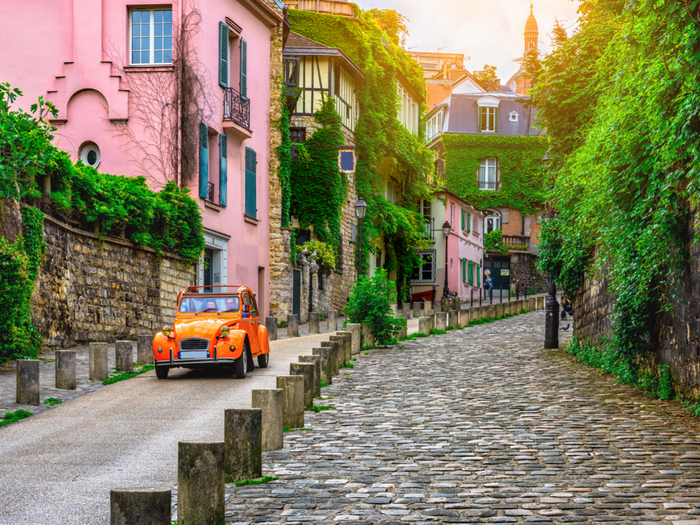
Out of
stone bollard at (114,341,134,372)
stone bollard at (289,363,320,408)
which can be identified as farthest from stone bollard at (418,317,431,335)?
stone bollard at (289,363,320,408)

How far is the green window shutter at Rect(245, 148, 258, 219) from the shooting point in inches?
1094

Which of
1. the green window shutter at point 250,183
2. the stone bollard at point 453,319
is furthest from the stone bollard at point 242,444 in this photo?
the stone bollard at point 453,319

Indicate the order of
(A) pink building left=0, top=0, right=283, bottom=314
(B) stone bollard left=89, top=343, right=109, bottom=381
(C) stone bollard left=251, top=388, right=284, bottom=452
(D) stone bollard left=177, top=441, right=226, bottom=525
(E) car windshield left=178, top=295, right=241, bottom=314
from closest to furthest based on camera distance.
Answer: (D) stone bollard left=177, top=441, right=226, bottom=525, (C) stone bollard left=251, top=388, right=284, bottom=452, (B) stone bollard left=89, top=343, right=109, bottom=381, (E) car windshield left=178, top=295, right=241, bottom=314, (A) pink building left=0, top=0, right=283, bottom=314

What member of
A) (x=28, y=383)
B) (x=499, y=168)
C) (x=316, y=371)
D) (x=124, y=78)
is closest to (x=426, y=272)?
(x=499, y=168)

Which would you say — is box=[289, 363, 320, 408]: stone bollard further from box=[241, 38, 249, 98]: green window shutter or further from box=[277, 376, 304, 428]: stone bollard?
box=[241, 38, 249, 98]: green window shutter

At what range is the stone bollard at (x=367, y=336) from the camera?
20.0m

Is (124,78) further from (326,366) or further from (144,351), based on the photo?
(326,366)

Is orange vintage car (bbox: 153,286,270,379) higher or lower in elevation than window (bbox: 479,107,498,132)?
lower

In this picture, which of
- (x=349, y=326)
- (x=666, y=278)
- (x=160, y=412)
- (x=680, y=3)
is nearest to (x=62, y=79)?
(x=349, y=326)

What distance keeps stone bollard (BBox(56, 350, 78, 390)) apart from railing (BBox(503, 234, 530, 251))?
47843 mm

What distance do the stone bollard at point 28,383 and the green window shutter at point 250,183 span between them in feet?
56.6

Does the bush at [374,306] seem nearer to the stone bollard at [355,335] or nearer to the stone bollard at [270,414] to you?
the stone bollard at [355,335]

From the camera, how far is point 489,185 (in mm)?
58344

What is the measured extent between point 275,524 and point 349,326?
1358 centimetres
